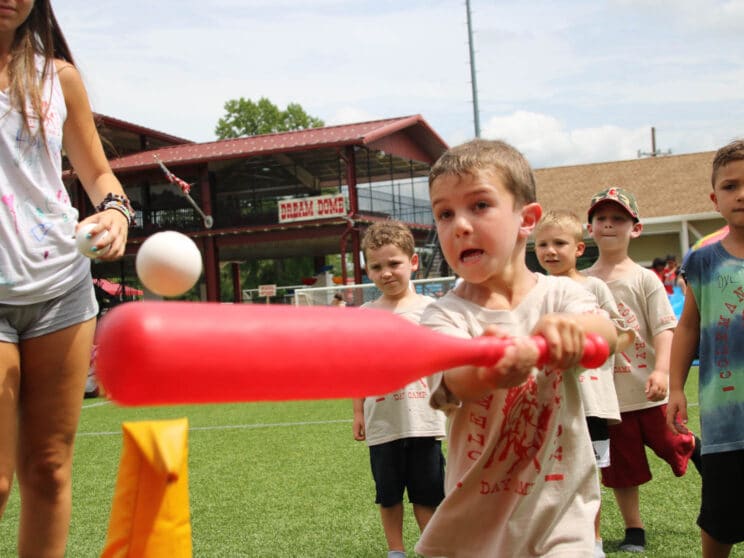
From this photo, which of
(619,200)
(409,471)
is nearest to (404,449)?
(409,471)

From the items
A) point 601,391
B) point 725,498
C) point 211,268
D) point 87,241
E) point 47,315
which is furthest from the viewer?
point 211,268

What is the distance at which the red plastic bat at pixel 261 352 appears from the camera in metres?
1.42

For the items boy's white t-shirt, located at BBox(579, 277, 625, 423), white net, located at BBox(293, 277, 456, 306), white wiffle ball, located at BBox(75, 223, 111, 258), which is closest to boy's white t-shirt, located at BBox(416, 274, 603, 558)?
white wiffle ball, located at BBox(75, 223, 111, 258)

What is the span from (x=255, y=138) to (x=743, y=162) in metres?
26.1

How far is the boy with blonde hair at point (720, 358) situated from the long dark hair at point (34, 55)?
2.46 meters

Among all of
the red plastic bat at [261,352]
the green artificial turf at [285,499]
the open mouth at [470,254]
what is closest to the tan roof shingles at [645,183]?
the green artificial turf at [285,499]

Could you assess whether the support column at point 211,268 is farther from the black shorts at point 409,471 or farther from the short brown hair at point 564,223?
the black shorts at point 409,471

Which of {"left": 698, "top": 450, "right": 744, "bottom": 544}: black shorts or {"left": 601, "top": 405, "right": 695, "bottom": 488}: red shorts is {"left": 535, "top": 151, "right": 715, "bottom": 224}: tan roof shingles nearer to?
{"left": 601, "top": 405, "right": 695, "bottom": 488}: red shorts

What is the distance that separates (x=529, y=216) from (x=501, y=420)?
610 millimetres

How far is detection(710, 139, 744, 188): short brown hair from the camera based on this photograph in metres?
3.28

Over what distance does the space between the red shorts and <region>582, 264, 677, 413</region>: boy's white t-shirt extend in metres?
0.07

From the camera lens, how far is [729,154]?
3309 mm

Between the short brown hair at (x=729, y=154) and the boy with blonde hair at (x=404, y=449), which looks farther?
the boy with blonde hair at (x=404, y=449)

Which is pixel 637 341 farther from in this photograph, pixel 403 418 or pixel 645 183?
pixel 645 183
